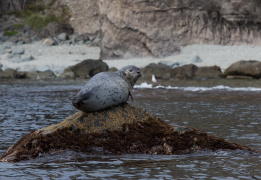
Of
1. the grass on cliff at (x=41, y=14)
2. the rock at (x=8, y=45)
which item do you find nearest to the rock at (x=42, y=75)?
the rock at (x=8, y=45)

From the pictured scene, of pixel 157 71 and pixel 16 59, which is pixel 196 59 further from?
pixel 16 59

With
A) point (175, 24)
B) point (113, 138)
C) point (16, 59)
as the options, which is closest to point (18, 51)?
point (16, 59)

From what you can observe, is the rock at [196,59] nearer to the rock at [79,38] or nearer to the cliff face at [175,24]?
the cliff face at [175,24]

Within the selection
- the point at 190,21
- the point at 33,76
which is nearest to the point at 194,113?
the point at 33,76

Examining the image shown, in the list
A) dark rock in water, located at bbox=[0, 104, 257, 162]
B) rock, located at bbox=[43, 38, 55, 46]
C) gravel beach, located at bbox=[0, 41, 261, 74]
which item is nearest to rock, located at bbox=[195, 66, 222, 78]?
gravel beach, located at bbox=[0, 41, 261, 74]

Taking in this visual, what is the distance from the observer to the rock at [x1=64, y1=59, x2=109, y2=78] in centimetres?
2958

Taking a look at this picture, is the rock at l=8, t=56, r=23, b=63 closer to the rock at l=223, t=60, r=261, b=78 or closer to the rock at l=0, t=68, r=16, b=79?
the rock at l=0, t=68, r=16, b=79

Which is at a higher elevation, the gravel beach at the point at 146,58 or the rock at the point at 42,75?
the gravel beach at the point at 146,58

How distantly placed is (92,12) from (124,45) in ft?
52.3

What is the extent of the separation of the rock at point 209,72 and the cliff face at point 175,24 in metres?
6.40

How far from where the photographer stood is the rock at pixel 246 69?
26.0 metres

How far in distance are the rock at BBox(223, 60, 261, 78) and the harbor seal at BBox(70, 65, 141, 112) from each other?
19.9 m

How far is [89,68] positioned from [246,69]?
964 cm

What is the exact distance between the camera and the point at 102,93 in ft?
22.4
